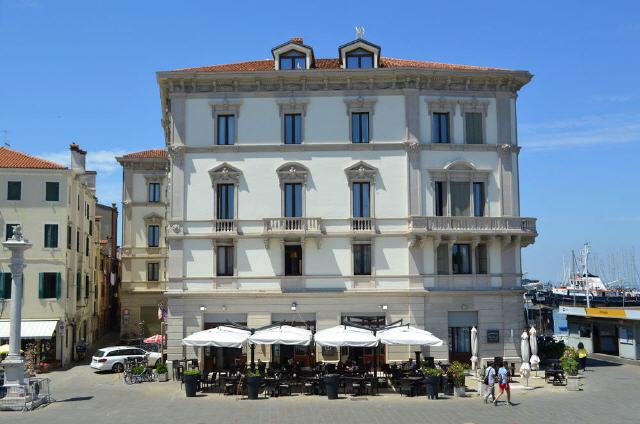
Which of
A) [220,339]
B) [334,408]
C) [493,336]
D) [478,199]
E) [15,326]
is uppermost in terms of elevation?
[478,199]

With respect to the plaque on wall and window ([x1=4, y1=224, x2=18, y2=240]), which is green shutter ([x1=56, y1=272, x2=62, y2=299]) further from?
the plaque on wall

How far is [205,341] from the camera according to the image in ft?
109

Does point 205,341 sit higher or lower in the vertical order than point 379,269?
lower

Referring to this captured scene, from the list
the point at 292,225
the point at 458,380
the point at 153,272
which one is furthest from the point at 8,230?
the point at 458,380

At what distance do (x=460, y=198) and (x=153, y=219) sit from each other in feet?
104

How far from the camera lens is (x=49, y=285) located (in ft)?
153

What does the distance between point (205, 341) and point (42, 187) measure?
20778 mm

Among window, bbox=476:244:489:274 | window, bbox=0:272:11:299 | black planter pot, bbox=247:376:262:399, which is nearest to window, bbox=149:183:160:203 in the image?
window, bbox=0:272:11:299

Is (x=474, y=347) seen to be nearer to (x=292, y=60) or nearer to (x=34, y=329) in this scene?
(x=292, y=60)

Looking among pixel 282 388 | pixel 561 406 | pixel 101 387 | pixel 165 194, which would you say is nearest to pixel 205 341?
pixel 282 388

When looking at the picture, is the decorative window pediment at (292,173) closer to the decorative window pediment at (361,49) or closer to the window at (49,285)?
the decorative window pediment at (361,49)

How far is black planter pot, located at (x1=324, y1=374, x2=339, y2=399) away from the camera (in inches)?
1217

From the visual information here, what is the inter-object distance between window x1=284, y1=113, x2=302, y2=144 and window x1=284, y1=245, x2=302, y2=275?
6313 mm

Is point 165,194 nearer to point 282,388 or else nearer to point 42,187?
point 42,187
